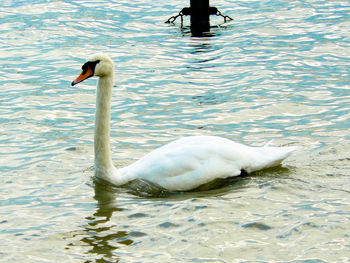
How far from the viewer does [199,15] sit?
18250mm

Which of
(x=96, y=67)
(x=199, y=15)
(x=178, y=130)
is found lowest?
(x=178, y=130)

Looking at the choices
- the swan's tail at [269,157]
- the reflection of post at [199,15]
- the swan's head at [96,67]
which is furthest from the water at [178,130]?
the swan's head at [96,67]

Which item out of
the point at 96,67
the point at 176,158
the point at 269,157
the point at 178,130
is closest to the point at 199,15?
the point at 178,130

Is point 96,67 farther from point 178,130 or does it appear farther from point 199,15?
point 199,15

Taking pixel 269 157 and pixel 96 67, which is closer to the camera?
pixel 96 67

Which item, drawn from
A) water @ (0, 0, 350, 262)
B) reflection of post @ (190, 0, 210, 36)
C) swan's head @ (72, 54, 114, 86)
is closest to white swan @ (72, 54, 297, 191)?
swan's head @ (72, 54, 114, 86)

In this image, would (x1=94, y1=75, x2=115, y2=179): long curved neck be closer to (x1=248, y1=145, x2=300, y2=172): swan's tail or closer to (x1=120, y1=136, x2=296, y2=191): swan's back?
(x1=120, y1=136, x2=296, y2=191): swan's back

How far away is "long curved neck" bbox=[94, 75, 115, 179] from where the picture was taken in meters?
7.57

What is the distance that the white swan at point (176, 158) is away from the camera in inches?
286

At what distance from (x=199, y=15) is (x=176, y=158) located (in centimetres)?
1151

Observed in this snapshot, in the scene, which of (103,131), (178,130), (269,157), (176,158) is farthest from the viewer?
(178,130)

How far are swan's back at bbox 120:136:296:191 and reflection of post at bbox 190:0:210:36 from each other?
1082 centimetres

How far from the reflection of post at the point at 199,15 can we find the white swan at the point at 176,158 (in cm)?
1065

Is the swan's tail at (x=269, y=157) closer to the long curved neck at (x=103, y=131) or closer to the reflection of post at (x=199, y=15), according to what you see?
the long curved neck at (x=103, y=131)
